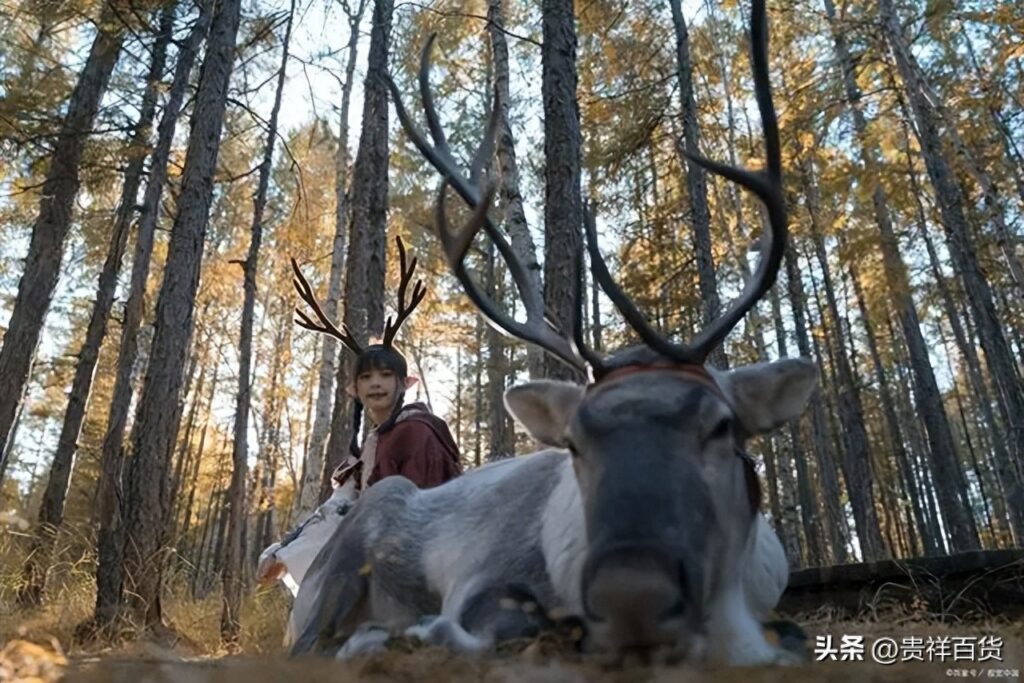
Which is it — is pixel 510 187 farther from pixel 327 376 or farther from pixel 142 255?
pixel 142 255

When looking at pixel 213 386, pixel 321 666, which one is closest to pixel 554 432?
pixel 321 666

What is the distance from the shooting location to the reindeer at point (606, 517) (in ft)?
6.55

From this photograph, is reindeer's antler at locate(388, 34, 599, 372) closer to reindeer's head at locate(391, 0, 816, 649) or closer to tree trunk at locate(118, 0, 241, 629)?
reindeer's head at locate(391, 0, 816, 649)

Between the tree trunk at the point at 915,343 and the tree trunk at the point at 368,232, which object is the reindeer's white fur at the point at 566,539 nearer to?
the tree trunk at the point at 368,232

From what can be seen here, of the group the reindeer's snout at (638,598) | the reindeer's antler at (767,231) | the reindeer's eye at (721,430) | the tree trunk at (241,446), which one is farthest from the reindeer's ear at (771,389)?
the tree trunk at (241,446)

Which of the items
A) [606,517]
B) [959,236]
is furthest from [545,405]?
[959,236]

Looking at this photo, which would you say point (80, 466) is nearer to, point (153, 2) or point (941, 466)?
point (153, 2)

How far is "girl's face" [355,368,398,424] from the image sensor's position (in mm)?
4527

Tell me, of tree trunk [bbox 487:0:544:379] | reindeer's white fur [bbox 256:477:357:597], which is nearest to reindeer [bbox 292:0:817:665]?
reindeer's white fur [bbox 256:477:357:597]

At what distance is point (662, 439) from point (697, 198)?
9.84 metres

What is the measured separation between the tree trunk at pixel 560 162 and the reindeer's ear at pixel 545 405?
2.73 m

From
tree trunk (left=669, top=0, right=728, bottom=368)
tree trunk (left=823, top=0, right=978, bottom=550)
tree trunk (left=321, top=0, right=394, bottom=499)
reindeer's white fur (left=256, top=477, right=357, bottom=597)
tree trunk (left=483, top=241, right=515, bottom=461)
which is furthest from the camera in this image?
tree trunk (left=483, top=241, right=515, bottom=461)

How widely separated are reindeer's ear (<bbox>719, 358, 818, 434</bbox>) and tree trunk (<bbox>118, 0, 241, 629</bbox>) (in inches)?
188

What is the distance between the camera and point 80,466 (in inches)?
904
